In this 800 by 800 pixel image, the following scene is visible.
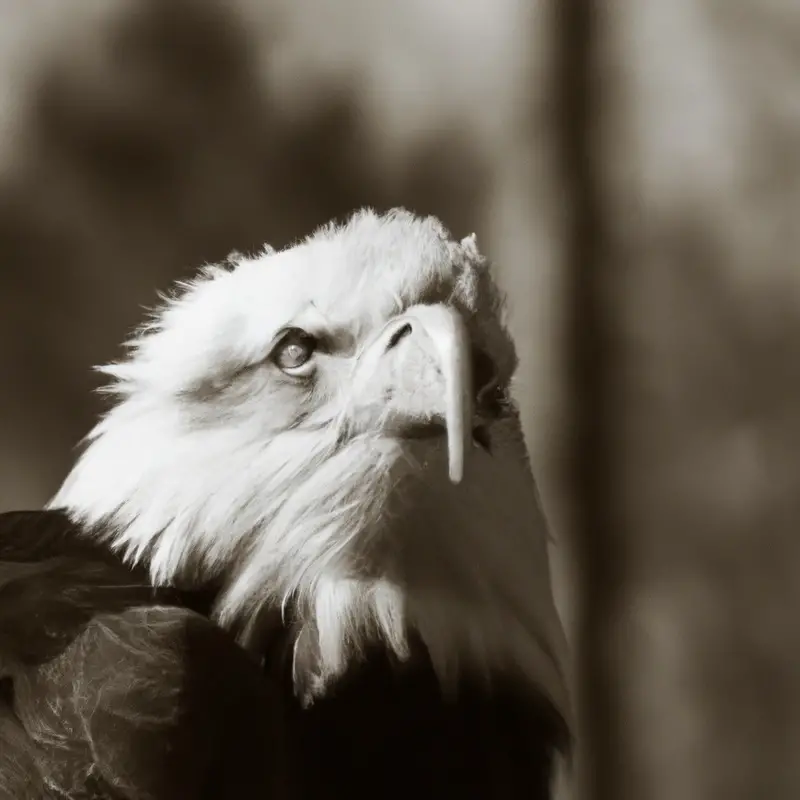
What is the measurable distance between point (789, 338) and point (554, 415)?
24 centimetres

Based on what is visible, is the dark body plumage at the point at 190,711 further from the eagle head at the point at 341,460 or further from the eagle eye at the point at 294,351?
the eagle eye at the point at 294,351

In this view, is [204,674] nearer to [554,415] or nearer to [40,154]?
[554,415]

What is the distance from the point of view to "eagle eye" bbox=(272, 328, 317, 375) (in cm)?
90

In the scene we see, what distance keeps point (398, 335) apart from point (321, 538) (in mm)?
169

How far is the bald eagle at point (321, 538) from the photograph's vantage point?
824 millimetres

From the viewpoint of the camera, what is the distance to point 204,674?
800mm

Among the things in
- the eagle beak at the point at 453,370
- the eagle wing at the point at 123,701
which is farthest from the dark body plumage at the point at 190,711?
the eagle beak at the point at 453,370

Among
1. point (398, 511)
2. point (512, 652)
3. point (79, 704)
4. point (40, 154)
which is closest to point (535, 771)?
point (512, 652)

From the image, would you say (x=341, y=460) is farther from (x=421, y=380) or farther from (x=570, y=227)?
(x=570, y=227)

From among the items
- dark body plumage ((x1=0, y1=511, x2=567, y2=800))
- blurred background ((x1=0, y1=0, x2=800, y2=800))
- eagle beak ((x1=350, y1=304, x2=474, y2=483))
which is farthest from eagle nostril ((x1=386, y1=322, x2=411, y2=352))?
dark body plumage ((x1=0, y1=511, x2=567, y2=800))

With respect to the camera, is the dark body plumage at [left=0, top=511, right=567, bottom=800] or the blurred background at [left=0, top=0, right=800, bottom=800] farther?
the blurred background at [left=0, top=0, right=800, bottom=800]

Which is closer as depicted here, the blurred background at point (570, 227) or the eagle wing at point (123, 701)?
the eagle wing at point (123, 701)

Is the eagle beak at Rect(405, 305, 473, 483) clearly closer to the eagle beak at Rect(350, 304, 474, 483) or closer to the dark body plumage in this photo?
the eagle beak at Rect(350, 304, 474, 483)

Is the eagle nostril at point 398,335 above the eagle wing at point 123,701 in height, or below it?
above
